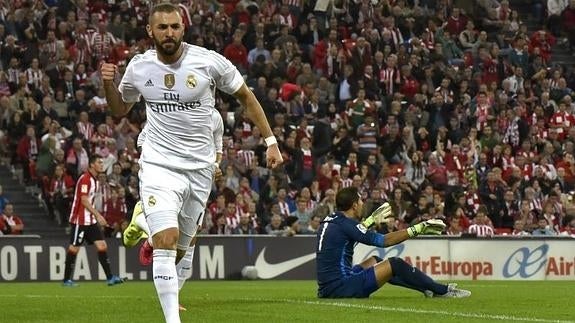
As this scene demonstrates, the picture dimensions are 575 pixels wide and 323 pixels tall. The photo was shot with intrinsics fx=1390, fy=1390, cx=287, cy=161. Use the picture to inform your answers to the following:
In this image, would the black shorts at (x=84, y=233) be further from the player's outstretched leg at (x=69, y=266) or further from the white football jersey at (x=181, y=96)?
the white football jersey at (x=181, y=96)

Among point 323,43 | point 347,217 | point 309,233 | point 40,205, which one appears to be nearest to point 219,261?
point 309,233

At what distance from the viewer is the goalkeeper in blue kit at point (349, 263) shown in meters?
15.2

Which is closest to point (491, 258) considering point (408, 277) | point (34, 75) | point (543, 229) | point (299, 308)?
point (543, 229)

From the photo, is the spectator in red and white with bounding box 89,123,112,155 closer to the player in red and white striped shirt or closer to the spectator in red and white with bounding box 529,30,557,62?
the player in red and white striped shirt

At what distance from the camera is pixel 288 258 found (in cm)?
2630

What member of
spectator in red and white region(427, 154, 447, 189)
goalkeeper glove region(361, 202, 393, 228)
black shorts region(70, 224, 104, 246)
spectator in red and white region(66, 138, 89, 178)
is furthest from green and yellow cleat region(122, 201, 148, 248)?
spectator in red and white region(427, 154, 447, 189)

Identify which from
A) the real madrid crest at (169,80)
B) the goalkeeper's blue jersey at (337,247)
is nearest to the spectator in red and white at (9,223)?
the goalkeeper's blue jersey at (337,247)

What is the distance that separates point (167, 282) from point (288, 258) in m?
15.9

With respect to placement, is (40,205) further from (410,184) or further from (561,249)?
(561,249)

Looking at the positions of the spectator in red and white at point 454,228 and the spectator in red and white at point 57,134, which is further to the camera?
the spectator in red and white at point 454,228

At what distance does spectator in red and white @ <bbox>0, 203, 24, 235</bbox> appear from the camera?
25.9 m

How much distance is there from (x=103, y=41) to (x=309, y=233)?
6623mm

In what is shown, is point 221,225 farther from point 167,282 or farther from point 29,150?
point 167,282

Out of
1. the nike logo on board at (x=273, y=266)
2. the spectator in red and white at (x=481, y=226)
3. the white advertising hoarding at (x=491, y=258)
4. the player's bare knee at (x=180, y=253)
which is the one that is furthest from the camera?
the spectator in red and white at (x=481, y=226)
